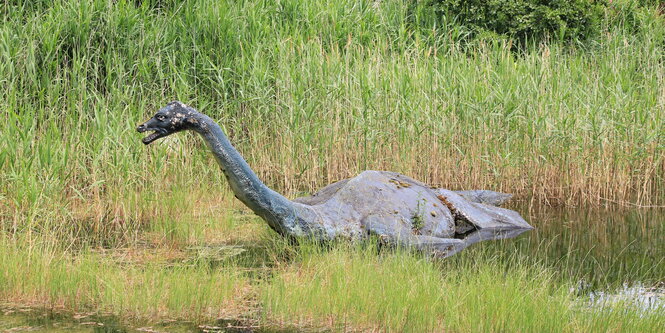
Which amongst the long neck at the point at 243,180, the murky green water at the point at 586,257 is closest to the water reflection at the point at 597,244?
the murky green water at the point at 586,257

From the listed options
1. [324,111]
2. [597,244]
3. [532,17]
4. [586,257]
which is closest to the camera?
[586,257]

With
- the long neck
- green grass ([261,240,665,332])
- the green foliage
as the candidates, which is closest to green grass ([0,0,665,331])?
green grass ([261,240,665,332])

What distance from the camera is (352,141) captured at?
823 cm

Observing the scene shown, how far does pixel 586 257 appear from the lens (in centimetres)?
625

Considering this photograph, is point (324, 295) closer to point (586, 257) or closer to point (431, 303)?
point (431, 303)

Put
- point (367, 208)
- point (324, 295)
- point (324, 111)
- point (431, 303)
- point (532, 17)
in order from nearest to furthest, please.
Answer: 1. point (431, 303)
2. point (324, 295)
3. point (367, 208)
4. point (324, 111)
5. point (532, 17)

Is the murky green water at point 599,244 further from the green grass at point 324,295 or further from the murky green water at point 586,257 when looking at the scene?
the green grass at point 324,295

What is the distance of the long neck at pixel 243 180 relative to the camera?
5680 mm

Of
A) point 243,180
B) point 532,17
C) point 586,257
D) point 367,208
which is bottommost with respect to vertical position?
point 586,257

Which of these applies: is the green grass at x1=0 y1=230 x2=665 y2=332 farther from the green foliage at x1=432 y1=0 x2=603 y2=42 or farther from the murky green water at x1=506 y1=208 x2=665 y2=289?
the green foliage at x1=432 y1=0 x2=603 y2=42

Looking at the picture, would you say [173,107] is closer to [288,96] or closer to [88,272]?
[88,272]

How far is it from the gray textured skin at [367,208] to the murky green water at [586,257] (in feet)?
0.99

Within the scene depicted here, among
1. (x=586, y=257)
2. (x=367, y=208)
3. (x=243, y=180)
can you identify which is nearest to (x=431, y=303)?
(x=243, y=180)

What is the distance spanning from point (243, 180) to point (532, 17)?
697 cm
